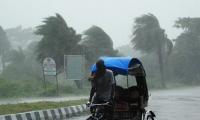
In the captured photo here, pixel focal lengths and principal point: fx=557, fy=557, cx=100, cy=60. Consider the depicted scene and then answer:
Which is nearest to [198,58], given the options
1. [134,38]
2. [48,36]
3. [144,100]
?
[134,38]

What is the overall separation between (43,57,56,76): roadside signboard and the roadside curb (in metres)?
10.9

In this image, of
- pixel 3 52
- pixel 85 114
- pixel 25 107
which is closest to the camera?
pixel 25 107

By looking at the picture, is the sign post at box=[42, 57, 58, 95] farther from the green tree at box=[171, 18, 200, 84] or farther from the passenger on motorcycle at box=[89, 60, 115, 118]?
the green tree at box=[171, 18, 200, 84]

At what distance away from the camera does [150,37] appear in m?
79.4

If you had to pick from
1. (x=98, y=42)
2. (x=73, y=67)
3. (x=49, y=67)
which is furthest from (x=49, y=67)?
(x=98, y=42)

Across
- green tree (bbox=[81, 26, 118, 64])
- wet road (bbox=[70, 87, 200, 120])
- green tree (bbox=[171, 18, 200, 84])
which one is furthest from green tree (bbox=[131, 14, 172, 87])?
wet road (bbox=[70, 87, 200, 120])

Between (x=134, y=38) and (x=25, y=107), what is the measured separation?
6173 centimetres

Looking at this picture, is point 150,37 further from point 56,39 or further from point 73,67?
point 73,67

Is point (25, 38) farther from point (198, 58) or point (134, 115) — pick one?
point (134, 115)

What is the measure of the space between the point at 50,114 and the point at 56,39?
39.0m

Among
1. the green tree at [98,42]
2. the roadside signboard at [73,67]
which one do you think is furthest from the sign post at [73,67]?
the green tree at [98,42]

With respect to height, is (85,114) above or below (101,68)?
below

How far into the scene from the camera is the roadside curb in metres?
16.4

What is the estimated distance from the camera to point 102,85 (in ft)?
36.1
